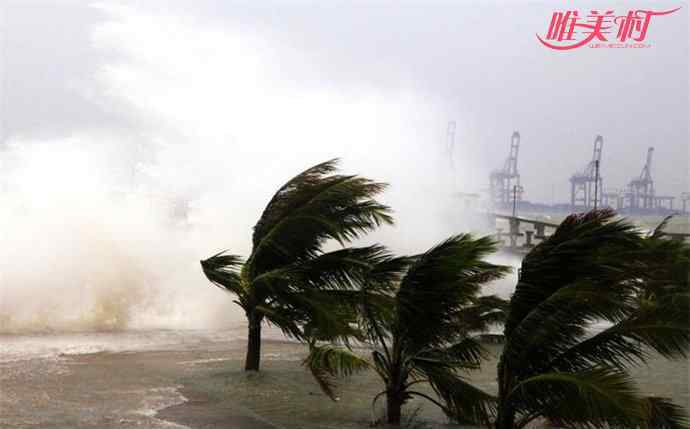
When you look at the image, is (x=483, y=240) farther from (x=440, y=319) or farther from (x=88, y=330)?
(x=88, y=330)

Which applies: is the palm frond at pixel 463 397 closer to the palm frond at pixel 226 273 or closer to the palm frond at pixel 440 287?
the palm frond at pixel 440 287

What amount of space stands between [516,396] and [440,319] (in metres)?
1.64

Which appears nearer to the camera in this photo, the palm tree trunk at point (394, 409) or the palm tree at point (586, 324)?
the palm tree at point (586, 324)

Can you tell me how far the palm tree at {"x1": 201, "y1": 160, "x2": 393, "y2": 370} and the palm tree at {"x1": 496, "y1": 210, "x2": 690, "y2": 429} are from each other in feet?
12.2

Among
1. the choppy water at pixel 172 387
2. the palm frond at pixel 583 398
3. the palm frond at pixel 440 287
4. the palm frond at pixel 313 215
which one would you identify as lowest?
the choppy water at pixel 172 387

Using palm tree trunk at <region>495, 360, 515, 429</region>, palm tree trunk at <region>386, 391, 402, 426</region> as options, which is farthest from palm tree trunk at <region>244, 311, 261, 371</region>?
palm tree trunk at <region>495, 360, 515, 429</region>

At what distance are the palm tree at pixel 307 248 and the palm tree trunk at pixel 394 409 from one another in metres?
1.85

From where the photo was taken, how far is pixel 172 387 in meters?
11.5

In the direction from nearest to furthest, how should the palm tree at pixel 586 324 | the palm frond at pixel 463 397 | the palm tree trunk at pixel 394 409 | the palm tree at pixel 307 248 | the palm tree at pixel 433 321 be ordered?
the palm tree at pixel 586 324
the palm frond at pixel 463 397
the palm tree at pixel 433 321
the palm tree trunk at pixel 394 409
the palm tree at pixel 307 248

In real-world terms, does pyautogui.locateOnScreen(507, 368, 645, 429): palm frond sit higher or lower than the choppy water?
higher

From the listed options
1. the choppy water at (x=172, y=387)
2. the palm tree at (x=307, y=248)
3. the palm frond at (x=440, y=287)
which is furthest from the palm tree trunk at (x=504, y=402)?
the palm tree at (x=307, y=248)

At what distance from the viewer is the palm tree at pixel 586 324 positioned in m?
7.17

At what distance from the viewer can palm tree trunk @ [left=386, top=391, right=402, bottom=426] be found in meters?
9.88

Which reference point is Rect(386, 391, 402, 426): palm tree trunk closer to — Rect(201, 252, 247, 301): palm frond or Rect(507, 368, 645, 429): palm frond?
Rect(507, 368, 645, 429): palm frond
